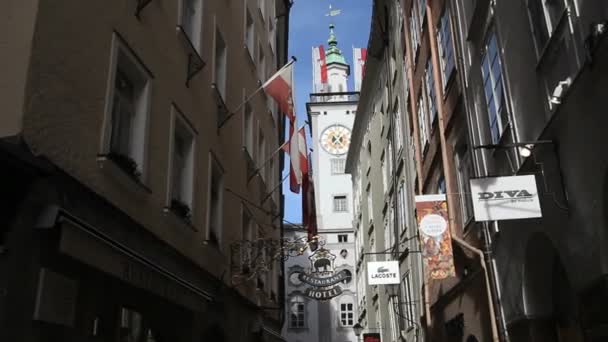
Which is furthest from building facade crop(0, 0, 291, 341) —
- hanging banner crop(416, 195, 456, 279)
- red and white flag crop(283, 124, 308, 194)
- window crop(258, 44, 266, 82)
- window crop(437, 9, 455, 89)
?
window crop(437, 9, 455, 89)

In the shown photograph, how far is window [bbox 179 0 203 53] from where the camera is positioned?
12906mm

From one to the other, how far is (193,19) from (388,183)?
17.0 metres

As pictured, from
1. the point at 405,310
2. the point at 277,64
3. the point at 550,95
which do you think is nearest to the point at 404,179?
the point at 405,310

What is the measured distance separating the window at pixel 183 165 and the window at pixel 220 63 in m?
3.32

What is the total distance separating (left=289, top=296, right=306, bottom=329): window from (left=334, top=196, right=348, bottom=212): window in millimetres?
10538

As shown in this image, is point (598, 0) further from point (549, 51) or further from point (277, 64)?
point (277, 64)

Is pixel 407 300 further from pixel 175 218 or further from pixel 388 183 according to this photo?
pixel 175 218

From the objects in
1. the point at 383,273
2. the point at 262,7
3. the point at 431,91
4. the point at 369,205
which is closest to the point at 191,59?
the point at 431,91

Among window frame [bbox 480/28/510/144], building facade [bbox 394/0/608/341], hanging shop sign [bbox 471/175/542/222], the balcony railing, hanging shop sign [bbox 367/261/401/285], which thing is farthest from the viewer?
the balcony railing

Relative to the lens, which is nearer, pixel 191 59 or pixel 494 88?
pixel 494 88

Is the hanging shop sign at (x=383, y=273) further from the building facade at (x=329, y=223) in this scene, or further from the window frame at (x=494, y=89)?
A: the building facade at (x=329, y=223)

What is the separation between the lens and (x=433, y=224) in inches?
527

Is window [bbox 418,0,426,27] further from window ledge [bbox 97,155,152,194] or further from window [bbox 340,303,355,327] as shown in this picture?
window [bbox 340,303,355,327]

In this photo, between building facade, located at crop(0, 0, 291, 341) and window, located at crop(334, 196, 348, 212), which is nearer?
building facade, located at crop(0, 0, 291, 341)
